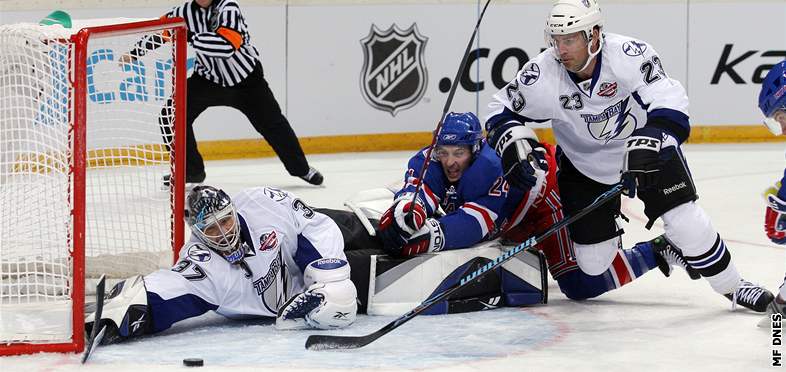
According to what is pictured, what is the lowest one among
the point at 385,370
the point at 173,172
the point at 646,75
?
the point at 385,370

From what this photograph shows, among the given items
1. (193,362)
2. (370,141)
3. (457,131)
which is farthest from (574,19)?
(370,141)

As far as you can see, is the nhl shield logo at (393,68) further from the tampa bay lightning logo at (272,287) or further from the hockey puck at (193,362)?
the hockey puck at (193,362)

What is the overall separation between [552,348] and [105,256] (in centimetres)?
155

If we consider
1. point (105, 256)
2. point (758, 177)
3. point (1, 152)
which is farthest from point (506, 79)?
point (1, 152)

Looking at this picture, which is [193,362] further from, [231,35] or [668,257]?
[231,35]

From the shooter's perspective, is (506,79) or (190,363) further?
(506,79)

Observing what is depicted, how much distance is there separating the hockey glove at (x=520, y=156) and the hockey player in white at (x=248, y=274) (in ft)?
1.78

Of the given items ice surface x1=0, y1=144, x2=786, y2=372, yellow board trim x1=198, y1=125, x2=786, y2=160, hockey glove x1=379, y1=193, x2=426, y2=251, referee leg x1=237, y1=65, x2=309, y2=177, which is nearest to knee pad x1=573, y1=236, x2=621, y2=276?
ice surface x1=0, y1=144, x2=786, y2=372

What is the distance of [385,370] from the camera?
3301 millimetres

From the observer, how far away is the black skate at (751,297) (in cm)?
384

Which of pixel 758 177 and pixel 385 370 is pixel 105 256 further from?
pixel 758 177

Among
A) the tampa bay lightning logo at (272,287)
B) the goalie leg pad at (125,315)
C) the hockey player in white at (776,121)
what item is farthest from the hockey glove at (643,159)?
the goalie leg pad at (125,315)

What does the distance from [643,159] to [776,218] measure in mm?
379

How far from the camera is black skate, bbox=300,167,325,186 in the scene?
677 cm
